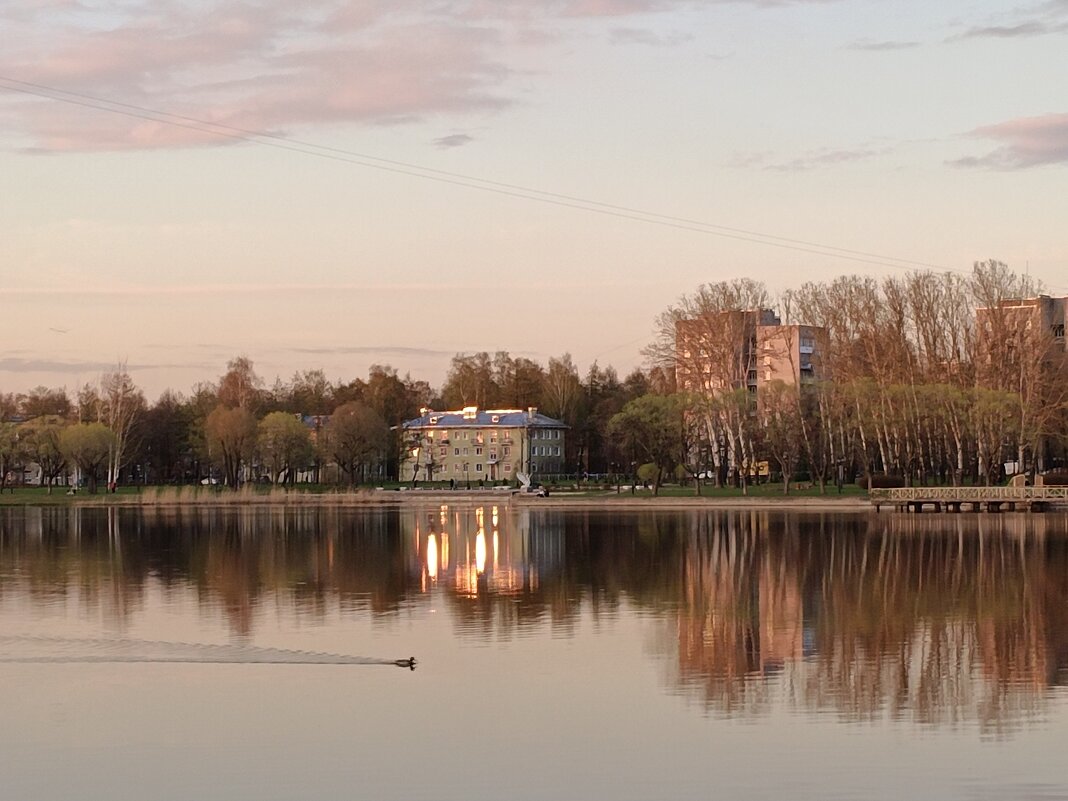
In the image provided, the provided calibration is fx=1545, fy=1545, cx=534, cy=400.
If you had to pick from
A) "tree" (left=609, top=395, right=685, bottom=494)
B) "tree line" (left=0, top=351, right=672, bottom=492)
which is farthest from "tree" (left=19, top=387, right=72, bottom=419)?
"tree" (left=609, top=395, right=685, bottom=494)

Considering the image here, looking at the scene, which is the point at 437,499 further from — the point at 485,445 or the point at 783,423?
the point at 485,445

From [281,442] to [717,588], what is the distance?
87017 mm

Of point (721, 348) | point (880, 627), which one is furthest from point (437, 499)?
point (880, 627)

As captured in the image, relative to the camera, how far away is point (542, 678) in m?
24.4

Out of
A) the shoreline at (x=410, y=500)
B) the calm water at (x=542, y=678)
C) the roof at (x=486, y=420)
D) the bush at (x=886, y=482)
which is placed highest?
the roof at (x=486, y=420)

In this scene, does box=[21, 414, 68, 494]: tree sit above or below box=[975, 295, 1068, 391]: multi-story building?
below

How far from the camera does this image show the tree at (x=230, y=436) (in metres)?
122

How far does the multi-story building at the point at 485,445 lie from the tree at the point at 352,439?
24.3m

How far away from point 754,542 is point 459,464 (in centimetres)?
10619

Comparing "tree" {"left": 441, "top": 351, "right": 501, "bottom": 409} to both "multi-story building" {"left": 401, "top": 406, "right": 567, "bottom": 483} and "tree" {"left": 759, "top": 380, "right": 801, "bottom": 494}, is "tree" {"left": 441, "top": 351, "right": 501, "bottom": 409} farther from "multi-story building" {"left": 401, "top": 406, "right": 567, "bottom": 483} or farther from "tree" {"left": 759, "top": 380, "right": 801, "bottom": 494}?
"tree" {"left": 759, "top": 380, "right": 801, "bottom": 494}

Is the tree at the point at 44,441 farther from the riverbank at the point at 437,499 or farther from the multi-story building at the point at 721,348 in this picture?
the multi-story building at the point at 721,348

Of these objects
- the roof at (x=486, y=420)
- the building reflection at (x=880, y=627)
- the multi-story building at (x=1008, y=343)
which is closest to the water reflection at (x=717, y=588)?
the building reflection at (x=880, y=627)

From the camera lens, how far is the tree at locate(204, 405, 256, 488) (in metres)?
122

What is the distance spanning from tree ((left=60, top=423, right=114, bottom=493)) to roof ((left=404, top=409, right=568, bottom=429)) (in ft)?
131
